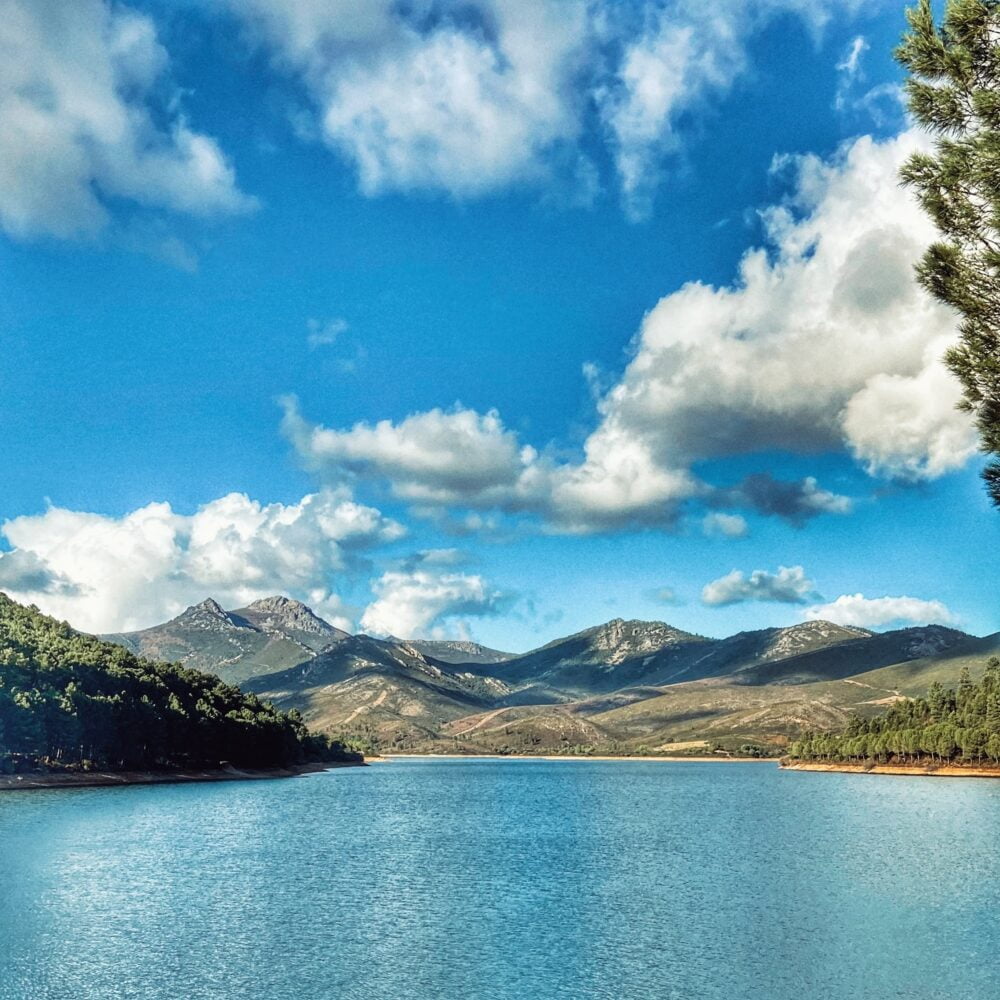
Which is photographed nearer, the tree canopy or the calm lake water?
the tree canopy

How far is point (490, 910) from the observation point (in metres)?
69.5

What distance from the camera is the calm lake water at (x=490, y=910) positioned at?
162 feet

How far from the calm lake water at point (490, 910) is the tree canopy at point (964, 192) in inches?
1313

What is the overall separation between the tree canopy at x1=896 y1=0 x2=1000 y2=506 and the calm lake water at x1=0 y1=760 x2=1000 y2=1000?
33347mm

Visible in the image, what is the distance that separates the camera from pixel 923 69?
3328 centimetres

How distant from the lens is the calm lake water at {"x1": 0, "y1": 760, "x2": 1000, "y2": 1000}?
162 feet

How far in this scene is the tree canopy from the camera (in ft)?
105

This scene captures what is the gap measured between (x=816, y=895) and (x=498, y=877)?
2851cm

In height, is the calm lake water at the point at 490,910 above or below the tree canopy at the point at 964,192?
below

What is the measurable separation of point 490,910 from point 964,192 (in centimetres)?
5871

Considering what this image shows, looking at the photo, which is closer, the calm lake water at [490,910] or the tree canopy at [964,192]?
the tree canopy at [964,192]

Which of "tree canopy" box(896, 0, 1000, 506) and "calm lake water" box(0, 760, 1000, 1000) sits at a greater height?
"tree canopy" box(896, 0, 1000, 506)

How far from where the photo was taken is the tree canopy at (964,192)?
32.1 metres

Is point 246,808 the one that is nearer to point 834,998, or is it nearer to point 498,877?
point 498,877
